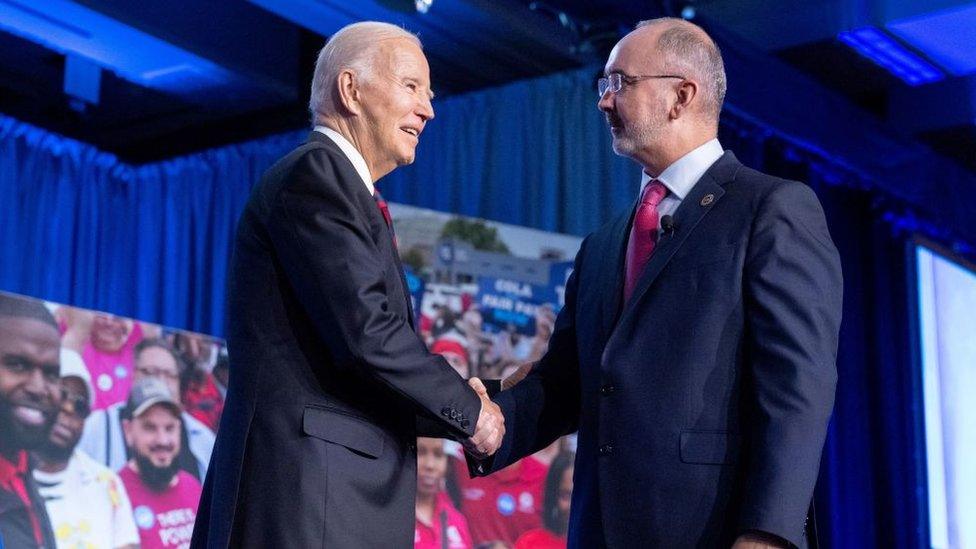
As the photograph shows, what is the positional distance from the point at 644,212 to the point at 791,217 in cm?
31

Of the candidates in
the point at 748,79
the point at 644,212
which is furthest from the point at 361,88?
the point at 748,79

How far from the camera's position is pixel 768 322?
2088 millimetres

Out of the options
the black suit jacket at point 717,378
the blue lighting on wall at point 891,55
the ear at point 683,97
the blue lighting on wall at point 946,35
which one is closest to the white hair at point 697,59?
the ear at point 683,97

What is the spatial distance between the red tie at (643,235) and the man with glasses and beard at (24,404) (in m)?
1.92

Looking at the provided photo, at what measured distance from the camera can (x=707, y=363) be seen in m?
2.15

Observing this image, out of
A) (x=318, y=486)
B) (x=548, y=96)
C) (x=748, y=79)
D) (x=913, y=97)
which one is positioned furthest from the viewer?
(x=913, y=97)

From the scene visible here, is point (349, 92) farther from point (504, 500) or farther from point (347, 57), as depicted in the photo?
point (504, 500)

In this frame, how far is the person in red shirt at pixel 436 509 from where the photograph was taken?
13.7ft

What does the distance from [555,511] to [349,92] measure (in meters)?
2.38

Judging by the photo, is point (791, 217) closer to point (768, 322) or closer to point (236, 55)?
point (768, 322)

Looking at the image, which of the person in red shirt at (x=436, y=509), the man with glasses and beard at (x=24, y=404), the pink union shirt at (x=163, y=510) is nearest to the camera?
the man with glasses and beard at (x=24, y=404)

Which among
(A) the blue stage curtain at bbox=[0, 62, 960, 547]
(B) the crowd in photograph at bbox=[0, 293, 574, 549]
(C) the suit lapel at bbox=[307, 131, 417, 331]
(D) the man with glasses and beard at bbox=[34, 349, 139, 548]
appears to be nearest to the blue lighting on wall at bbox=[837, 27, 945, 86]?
(A) the blue stage curtain at bbox=[0, 62, 960, 547]

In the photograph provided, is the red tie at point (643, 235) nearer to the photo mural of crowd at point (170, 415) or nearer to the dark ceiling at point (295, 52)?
the photo mural of crowd at point (170, 415)

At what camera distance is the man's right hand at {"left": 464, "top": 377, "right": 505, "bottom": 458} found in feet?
7.79
